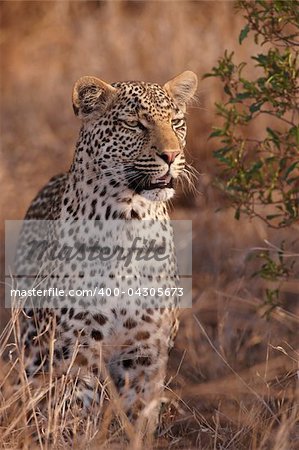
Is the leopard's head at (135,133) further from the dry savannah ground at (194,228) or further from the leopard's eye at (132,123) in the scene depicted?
the dry savannah ground at (194,228)

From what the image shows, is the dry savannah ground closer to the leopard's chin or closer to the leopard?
the leopard

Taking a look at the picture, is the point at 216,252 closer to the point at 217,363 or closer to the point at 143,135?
the point at 217,363

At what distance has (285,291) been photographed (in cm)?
707

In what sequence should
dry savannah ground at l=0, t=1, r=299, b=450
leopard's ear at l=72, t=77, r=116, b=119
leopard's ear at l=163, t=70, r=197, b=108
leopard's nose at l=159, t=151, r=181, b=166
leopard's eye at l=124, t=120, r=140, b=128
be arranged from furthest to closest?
leopard's ear at l=163, t=70, r=197, b=108 < leopard's ear at l=72, t=77, r=116, b=119 < leopard's eye at l=124, t=120, r=140, b=128 < leopard's nose at l=159, t=151, r=181, b=166 < dry savannah ground at l=0, t=1, r=299, b=450

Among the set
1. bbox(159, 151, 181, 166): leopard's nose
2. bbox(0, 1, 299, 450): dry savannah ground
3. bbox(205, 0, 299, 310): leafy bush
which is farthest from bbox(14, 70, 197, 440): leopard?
bbox(205, 0, 299, 310): leafy bush

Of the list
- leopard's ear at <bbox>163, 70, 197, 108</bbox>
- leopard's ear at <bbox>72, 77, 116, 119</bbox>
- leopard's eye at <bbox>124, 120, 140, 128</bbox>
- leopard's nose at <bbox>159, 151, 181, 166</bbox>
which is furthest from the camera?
leopard's ear at <bbox>163, 70, 197, 108</bbox>

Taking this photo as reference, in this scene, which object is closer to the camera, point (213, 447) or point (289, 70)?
point (213, 447)

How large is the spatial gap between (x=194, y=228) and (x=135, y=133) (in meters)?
3.30

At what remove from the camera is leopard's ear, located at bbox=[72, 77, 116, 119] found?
5387mm

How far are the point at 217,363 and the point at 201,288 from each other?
112cm

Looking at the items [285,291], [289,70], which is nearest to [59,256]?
[289,70]

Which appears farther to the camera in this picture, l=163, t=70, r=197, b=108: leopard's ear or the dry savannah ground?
l=163, t=70, r=197, b=108: leopard's ear

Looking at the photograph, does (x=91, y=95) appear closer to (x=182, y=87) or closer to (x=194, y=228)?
(x=182, y=87)

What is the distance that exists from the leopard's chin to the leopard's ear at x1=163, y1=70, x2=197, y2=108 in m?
0.65
